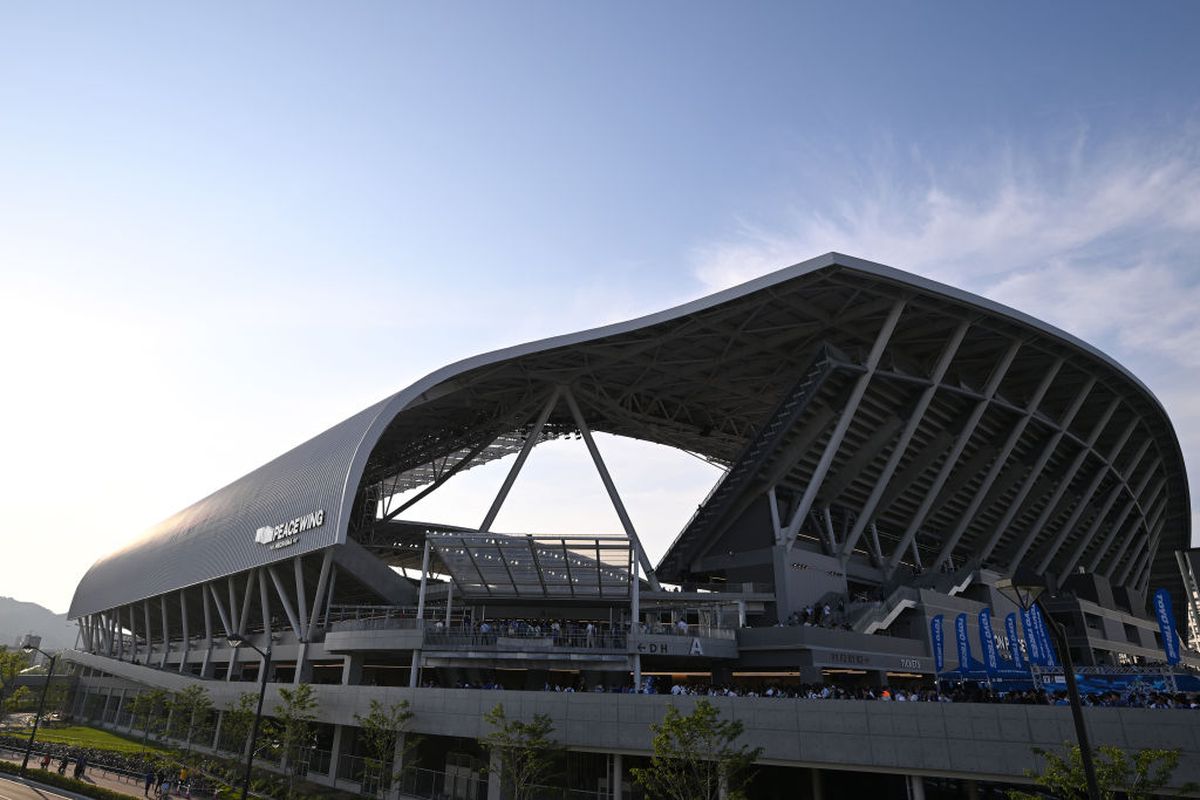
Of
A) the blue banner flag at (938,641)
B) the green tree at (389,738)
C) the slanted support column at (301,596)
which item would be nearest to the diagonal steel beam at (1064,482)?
the blue banner flag at (938,641)

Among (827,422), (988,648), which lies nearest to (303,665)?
(827,422)

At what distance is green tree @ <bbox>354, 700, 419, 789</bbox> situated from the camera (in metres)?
27.9

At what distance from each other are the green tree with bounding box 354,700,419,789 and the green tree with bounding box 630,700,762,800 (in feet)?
36.8

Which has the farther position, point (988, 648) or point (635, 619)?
point (988, 648)

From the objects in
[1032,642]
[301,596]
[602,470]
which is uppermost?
[602,470]

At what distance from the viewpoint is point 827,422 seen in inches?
1870

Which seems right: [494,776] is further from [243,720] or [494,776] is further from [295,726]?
[243,720]

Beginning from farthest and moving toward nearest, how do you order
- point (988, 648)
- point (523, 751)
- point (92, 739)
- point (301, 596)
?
point (92, 739) < point (301, 596) < point (988, 648) < point (523, 751)

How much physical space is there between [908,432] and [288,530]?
37261 mm

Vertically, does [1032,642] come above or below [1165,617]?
below

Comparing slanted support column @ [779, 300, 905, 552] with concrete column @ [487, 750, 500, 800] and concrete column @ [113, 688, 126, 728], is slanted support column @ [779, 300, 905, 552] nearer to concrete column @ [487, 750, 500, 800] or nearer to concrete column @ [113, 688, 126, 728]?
concrete column @ [487, 750, 500, 800]

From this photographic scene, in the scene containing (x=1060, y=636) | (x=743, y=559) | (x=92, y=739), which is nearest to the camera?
(x=1060, y=636)

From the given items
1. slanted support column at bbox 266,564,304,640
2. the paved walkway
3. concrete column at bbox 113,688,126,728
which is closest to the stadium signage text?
slanted support column at bbox 266,564,304,640

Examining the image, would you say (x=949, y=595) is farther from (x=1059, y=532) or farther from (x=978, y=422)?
(x=1059, y=532)
